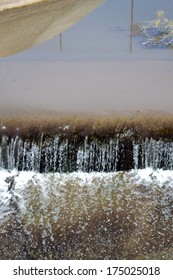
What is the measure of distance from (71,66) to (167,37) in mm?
1473

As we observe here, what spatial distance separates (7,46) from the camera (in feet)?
19.9

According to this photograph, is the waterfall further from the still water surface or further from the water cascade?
the still water surface

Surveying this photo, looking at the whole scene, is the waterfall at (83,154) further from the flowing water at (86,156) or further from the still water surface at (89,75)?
the still water surface at (89,75)

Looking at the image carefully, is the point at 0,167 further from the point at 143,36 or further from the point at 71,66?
the point at 143,36

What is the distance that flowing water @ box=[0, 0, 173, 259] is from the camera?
11.1 ft

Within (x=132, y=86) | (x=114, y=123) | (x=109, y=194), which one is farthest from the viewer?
(x=132, y=86)

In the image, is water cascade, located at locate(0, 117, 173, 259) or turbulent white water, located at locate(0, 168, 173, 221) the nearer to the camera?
water cascade, located at locate(0, 117, 173, 259)

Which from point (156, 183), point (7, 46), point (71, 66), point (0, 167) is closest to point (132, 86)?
point (71, 66)

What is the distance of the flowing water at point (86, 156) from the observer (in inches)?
133

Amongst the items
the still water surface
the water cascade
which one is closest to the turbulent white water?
the water cascade

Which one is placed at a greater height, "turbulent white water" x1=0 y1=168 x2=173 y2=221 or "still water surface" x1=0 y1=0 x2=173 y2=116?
"still water surface" x1=0 y1=0 x2=173 y2=116

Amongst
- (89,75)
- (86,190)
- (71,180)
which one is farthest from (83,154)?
(89,75)

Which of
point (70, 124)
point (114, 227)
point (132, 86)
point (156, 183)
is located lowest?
point (114, 227)

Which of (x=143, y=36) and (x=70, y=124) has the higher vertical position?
(x=143, y=36)
